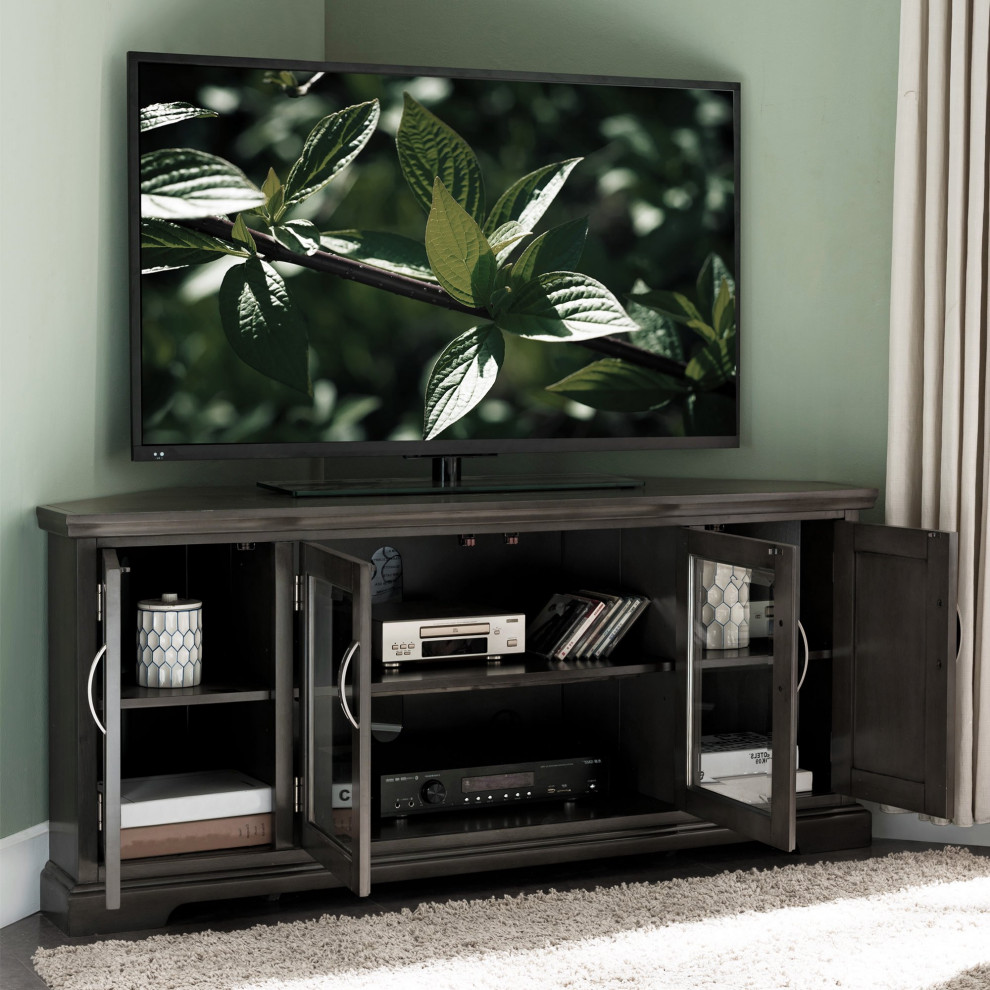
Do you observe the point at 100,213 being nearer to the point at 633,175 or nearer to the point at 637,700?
the point at 633,175

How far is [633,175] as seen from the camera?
2904mm

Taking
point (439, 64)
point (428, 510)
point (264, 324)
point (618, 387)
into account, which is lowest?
point (428, 510)

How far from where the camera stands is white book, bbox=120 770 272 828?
2.35 metres

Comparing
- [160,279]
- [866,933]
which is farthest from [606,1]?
[866,933]

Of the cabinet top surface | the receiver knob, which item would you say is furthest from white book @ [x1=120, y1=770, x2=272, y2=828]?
the cabinet top surface

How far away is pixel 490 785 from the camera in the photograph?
265cm

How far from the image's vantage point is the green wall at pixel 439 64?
7.84 feet

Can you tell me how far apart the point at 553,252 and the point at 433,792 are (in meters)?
1.24

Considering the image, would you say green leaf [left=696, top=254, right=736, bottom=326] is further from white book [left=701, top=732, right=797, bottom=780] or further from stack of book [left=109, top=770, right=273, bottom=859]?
stack of book [left=109, top=770, right=273, bottom=859]

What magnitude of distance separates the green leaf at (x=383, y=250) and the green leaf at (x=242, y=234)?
0.50ft

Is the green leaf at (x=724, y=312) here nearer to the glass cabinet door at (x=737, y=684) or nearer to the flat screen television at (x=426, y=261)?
the flat screen television at (x=426, y=261)

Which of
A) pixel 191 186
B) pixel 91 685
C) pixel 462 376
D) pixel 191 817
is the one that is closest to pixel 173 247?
pixel 191 186

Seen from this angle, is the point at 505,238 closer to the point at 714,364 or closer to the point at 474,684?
the point at 714,364

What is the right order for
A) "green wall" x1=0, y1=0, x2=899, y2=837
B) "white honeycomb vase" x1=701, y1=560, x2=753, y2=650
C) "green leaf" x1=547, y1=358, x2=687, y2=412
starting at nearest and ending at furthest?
"green wall" x1=0, y1=0, x2=899, y2=837
"white honeycomb vase" x1=701, y1=560, x2=753, y2=650
"green leaf" x1=547, y1=358, x2=687, y2=412
